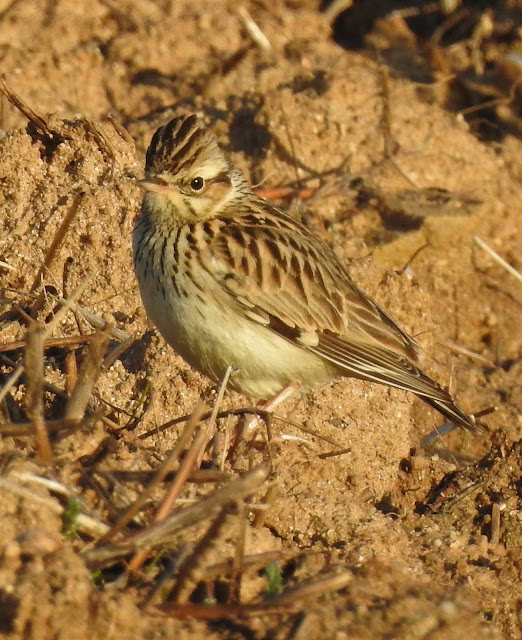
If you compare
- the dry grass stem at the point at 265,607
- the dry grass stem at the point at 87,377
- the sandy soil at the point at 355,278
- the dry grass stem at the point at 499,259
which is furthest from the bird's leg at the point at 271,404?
the dry grass stem at the point at 499,259

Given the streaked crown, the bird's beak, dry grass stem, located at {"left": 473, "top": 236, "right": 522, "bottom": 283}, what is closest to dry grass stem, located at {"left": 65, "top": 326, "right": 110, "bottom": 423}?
the bird's beak

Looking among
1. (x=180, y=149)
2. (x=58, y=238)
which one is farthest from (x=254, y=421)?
(x=58, y=238)

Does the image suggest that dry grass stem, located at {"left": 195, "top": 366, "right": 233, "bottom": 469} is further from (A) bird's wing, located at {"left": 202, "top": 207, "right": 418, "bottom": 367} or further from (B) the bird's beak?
(B) the bird's beak

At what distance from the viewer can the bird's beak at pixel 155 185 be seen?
586cm

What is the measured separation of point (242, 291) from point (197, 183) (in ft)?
1.99

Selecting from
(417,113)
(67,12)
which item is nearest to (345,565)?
(417,113)

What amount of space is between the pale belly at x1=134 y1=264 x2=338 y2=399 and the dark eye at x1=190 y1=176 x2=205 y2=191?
0.56 meters

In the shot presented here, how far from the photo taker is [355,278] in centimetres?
759

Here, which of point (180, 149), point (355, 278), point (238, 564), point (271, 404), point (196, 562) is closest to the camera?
point (196, 562)

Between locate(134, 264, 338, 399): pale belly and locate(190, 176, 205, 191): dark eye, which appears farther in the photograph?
locate(190, 176, 205, 191): dark eye

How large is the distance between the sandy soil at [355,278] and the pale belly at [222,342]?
0.37 m

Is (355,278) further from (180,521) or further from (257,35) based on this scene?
(180,521)

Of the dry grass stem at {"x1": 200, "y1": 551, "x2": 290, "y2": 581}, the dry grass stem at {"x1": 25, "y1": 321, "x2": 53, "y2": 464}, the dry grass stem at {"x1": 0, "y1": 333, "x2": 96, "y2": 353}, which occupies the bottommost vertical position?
the dry grass stem at {"x1": 200, "y1": 551, "x2": 290, "y2": 581}

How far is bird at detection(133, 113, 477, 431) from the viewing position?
5871mm
